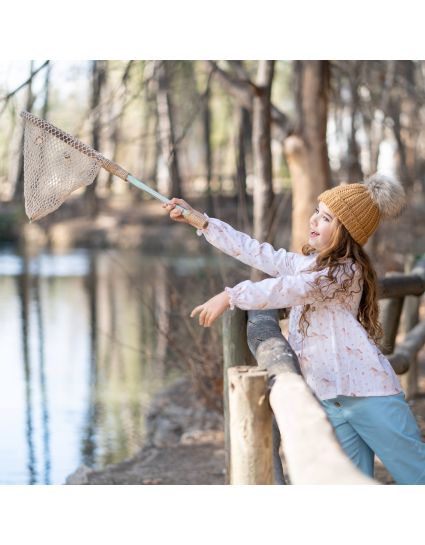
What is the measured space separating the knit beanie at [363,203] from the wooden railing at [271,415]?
387 millimetres

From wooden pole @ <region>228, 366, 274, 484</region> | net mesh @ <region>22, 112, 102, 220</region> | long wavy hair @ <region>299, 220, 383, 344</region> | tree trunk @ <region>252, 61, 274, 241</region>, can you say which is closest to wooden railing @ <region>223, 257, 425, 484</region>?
wooden pole @ <region>228, 366, 274, 484</region>

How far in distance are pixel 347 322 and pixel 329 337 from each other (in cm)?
7

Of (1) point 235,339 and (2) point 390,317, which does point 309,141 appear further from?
(1) point 235,339

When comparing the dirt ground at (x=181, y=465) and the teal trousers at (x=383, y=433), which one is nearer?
the teal trousers at (x=383, y=433)

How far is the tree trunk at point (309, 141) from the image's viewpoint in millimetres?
7895

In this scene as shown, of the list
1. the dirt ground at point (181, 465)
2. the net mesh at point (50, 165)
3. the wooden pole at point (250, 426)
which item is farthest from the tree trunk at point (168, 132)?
the wooden pole at point (250, 426)

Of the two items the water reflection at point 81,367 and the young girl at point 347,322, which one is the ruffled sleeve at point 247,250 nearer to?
the young girl at point 347,322

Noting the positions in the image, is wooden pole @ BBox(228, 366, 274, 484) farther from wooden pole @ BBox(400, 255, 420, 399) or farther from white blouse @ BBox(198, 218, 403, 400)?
wooden pole @ BBox(400, 255, 420, 399)

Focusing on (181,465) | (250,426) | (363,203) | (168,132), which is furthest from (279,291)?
(168,132)

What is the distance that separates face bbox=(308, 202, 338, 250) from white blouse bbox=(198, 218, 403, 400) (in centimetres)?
8

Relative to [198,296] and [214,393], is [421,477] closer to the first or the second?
[214,393]

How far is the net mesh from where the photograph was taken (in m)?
3.34
